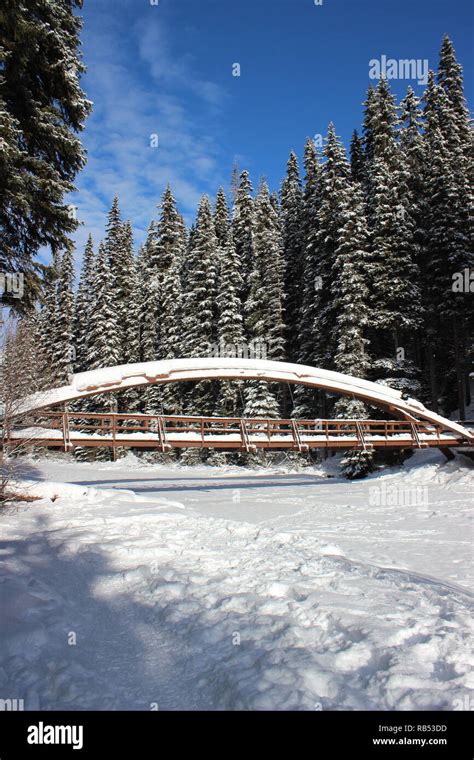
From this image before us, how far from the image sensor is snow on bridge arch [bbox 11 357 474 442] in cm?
1316

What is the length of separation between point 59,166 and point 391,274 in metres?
19.8

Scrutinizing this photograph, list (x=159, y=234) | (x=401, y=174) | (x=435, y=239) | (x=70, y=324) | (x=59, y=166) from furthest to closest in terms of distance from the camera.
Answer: (x=70, y=324) → (x=159, y=234) → (x=401, y=174) → (x=435, y=239) → (x=59, y=166)

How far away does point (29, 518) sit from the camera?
30.1 feet

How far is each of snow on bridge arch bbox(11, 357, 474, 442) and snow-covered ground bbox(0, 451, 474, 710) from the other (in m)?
2.84

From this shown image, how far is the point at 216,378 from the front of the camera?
15953 millimetres

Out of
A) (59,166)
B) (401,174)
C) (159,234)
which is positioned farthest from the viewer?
(159,234)

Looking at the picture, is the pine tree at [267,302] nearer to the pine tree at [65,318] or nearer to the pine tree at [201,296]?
the pine tree at [201,296]

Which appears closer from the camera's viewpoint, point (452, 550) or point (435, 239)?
point (452, 550)

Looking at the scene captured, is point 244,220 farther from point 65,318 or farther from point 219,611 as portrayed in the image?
point 219,611

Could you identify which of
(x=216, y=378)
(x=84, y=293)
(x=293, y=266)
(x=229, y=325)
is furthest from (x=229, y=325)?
(x=84, y=293)

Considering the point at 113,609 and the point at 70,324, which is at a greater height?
the point at 70,324
